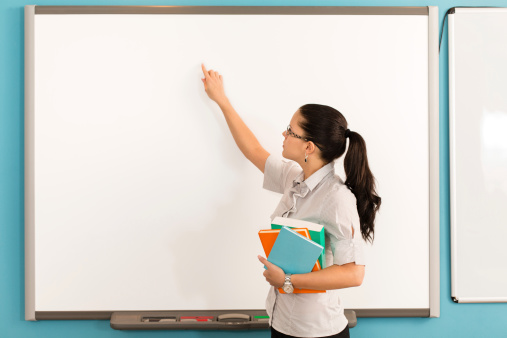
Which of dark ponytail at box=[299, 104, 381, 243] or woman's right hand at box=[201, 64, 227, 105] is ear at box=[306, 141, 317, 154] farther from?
woman's right hand at box=[201, 64, 227, 105]

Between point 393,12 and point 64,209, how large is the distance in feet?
4.64

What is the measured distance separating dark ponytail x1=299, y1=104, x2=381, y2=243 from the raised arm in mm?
314

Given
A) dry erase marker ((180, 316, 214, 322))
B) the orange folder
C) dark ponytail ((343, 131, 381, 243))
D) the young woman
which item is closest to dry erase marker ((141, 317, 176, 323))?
dry erase marker ((180, 316, 214, 322))

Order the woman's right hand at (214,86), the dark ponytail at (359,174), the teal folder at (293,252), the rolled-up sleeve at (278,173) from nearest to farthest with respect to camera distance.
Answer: the teal folder at (293,252) < the dark ponytail at (359,174) < the rolled-up sleeve at (278,173) < the woman's right hand at (214,86)

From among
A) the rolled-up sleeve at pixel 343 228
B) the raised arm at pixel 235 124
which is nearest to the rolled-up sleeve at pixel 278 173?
the raised arm at pixel 235 124

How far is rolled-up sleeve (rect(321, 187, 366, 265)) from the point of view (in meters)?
1.03

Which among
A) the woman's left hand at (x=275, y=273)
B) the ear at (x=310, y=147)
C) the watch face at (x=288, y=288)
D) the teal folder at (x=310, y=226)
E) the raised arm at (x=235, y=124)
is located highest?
the raised arm at (x=235, y=124)

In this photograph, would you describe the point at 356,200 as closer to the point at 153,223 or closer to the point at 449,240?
the point at 449,240

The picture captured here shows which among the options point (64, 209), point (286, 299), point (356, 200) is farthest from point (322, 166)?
point (64, 209)

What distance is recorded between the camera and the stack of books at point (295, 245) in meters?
0.99

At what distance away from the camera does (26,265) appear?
147 centimetres

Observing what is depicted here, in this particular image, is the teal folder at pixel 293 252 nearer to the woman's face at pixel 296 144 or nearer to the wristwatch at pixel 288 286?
the wristwatch at pixel 288 286

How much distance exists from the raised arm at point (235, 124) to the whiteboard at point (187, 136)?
0.04 metres

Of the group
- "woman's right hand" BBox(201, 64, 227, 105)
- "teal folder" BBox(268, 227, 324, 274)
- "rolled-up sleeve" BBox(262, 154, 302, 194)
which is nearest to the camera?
"teal folder" BBox(268, 227, 324, 274)
